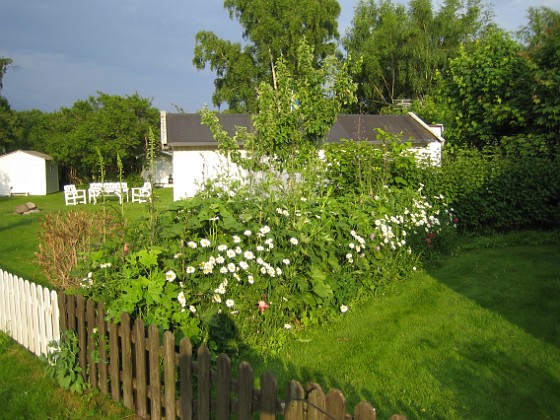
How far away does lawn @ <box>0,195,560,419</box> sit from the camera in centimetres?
362

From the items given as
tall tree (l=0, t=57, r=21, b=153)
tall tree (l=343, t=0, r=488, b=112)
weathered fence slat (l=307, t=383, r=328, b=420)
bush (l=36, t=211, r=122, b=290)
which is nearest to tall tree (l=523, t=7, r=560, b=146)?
bush (l=36, t=211, r=122, b=290)

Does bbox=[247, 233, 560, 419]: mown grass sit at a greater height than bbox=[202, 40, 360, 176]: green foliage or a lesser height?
lesser

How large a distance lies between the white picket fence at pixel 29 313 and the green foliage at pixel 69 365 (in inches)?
7.4

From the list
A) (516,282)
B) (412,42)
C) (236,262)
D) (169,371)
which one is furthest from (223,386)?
(412,42)

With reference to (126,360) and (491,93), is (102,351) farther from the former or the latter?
(491,93)

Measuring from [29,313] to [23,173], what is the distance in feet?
92.5

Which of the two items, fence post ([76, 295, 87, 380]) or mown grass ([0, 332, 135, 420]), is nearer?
mown grass ([0, 332, 135, 420])

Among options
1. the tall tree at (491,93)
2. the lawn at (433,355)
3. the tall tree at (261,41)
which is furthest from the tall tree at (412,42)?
the lawn at (433,355)

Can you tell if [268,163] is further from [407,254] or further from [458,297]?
[458,297]

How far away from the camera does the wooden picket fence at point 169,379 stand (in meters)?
2.24

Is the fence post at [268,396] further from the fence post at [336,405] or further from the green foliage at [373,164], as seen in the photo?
the green foliage at [373,164]

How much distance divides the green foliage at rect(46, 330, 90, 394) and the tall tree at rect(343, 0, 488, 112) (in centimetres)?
3290

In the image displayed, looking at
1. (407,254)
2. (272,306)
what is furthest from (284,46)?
(272,306)

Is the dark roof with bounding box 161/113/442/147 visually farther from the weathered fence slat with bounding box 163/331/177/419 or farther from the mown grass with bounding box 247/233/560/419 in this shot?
the weathered fence slat with bounding box 163/331/177/419
